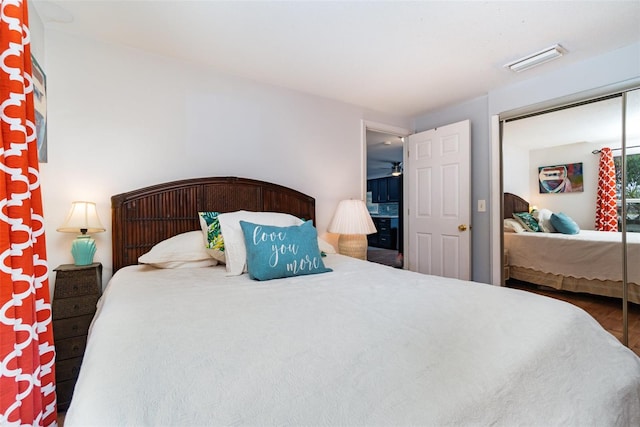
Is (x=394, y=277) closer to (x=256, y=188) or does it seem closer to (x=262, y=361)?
(x=262, y=361)

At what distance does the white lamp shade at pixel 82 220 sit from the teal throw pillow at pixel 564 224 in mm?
3527

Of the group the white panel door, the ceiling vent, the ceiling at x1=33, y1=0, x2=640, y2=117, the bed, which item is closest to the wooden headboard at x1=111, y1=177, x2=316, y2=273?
the bed

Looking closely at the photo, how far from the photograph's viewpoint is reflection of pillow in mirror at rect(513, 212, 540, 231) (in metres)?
2.67

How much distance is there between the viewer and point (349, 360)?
707mm

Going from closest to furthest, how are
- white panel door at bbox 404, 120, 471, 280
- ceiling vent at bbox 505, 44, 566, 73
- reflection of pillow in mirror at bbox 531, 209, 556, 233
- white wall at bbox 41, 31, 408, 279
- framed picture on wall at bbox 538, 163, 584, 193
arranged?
white wall at bbox 41, 31, 408, 279 < ceiling vent at bbox 505, 44, 566, 73 < framed picture on wall at bbox 538, 163, 584, 193 < reflection of pillow in mirror at bbox 531, 209, 556, 233 < white panel door at bbox 404, 120, 471, 280

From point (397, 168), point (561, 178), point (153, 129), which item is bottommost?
point (561, 178)

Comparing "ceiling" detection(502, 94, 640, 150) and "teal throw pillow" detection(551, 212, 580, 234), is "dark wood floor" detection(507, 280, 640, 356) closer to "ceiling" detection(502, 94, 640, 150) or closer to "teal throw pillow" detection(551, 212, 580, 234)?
"teal throw pillow" detection(551, 212, 580, 234)

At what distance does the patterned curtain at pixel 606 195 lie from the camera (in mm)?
2219

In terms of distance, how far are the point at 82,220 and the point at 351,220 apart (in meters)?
2.04

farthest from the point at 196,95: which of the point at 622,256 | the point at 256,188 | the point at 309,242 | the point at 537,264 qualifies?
the point at 622,256

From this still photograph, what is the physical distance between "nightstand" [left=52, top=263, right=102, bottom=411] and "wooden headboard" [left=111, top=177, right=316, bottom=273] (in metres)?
0.27

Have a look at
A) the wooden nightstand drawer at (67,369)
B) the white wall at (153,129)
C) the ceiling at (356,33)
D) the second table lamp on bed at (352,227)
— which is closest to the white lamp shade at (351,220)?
the second table lamp on bed at (352,227)

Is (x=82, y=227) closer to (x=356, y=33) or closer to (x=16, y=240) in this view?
(x=16, y=240)

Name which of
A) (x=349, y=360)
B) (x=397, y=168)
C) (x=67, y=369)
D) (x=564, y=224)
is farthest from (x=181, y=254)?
(x=397, y=168)
